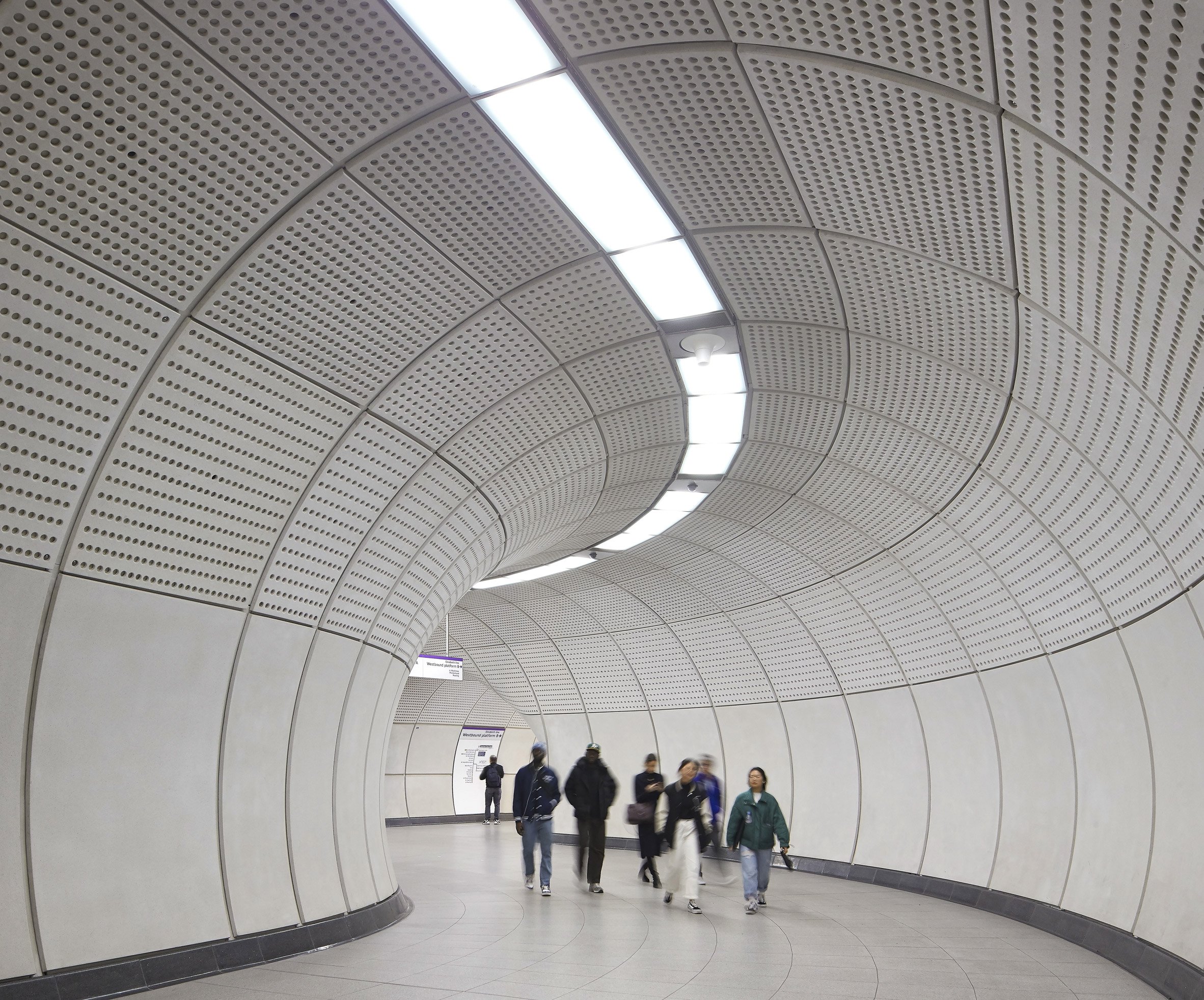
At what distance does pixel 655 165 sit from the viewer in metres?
5.95

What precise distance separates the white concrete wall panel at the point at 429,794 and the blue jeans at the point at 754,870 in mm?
18156

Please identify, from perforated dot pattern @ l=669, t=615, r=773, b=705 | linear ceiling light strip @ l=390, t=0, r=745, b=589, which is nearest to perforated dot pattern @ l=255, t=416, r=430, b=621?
linear ceiling light strip @ l=390, t=0, r=745, b=589

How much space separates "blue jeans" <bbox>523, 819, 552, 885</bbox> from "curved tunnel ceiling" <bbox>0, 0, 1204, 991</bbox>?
10.1 feet

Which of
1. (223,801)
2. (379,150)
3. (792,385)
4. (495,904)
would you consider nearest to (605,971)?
(223,801)

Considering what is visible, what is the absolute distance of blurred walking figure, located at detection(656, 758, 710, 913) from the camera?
11086 mm

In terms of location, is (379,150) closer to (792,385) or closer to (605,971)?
(792,385)

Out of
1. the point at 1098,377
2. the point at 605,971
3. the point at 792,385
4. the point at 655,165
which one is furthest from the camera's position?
the point at 792,385

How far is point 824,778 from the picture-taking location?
17109 mm

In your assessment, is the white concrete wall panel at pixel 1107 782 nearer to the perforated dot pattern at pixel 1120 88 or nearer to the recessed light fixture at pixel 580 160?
the perforated dot pattern at pixel 1120 88

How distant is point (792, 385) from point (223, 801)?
6375 millimetres

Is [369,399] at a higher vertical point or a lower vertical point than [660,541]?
lower

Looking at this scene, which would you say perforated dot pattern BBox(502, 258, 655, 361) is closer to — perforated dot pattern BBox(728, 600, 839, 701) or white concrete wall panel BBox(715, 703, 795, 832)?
perforated dot pattern BBox(728, 600, 839, 701)

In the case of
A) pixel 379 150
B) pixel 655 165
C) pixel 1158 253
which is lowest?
pixel 1158 253

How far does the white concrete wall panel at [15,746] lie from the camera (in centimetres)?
577
